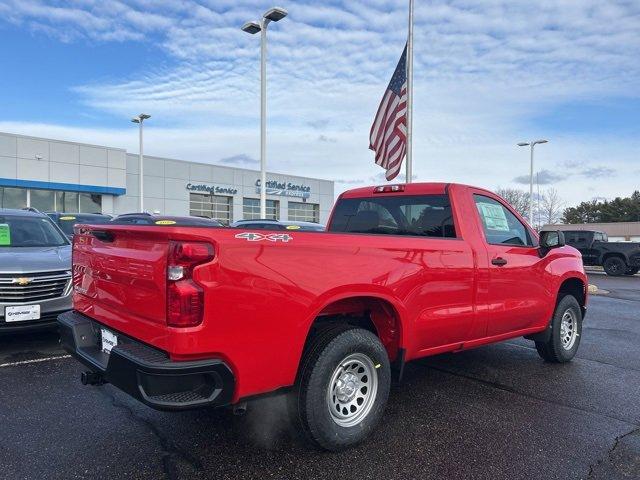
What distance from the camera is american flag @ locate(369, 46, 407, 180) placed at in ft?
38.7

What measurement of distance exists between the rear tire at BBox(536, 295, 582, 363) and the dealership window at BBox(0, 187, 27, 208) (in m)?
31.8

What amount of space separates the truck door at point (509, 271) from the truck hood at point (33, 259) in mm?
4776

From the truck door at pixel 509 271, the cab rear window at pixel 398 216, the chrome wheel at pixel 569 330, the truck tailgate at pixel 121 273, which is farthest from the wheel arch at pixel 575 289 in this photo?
the truck tailgate at pixel 121 273

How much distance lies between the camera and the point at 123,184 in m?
33.6

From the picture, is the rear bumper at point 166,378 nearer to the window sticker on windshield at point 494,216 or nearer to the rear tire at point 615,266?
the window sticker on windshield at point 494,216

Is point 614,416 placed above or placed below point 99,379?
below

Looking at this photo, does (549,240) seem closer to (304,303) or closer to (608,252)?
(304,303)

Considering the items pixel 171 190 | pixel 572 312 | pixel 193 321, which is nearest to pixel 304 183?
pixel 171 190

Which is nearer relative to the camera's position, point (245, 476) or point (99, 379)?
point (245, 476)

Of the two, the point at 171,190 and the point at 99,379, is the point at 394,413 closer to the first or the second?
the point at 99,379

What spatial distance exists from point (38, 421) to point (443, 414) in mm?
3150

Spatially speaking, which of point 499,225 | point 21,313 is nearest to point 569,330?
point 499,225

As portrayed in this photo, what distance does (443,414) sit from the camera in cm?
409

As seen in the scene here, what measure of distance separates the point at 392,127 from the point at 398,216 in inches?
302
